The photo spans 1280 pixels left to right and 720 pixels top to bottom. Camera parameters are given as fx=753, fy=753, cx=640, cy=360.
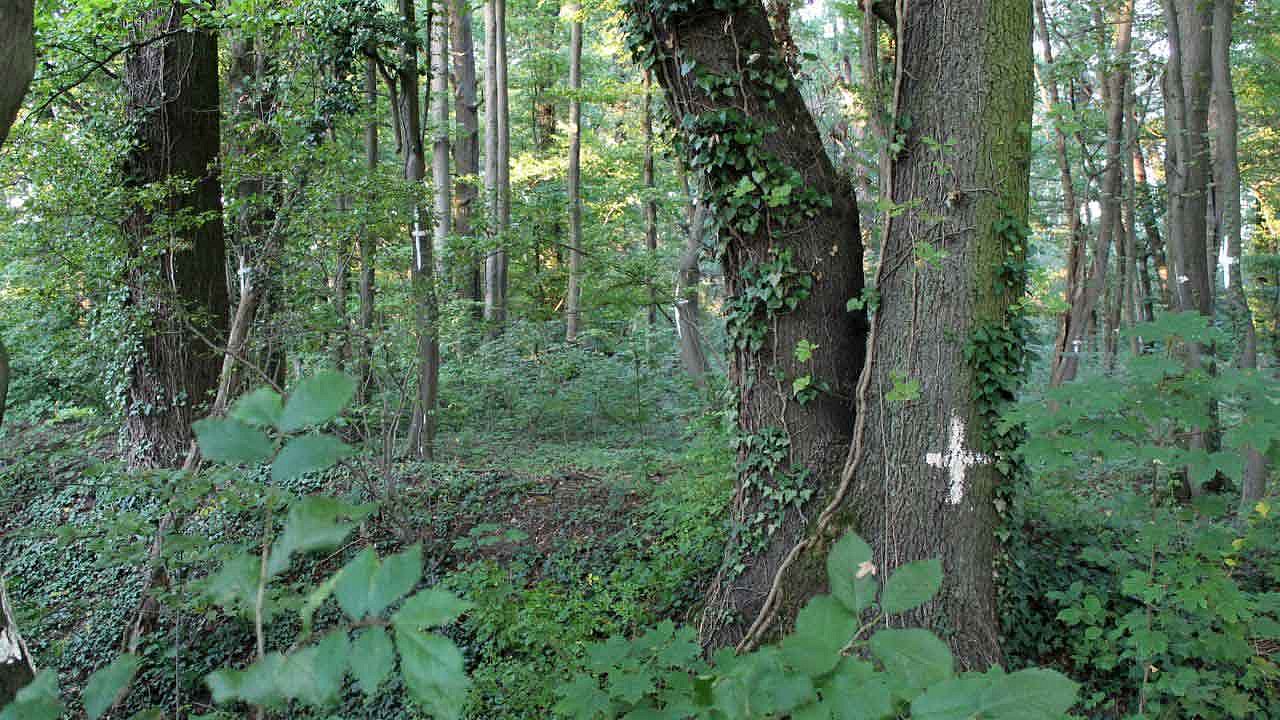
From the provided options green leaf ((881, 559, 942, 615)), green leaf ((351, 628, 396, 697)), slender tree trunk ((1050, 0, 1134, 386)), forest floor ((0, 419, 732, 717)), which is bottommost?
forest floor ((0, 419, 732, 717))

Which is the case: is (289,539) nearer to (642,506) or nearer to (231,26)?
(642,506)

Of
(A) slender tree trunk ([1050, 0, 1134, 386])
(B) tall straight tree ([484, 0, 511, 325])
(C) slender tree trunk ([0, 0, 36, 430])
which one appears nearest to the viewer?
(C) slender tree trunk ([0, 0, 36, 430])

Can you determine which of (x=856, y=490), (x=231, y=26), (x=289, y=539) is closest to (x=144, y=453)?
(x=231, y=26)

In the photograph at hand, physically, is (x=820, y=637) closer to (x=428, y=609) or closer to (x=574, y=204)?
(x=428, y=609)

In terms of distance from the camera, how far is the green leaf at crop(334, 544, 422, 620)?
675mm

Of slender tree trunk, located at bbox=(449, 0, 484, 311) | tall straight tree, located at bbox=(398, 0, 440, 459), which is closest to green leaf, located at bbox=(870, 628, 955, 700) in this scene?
tall straight tree, located at bbox=(398, 0, 440, 459)

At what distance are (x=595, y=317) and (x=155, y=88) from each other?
8317 mm

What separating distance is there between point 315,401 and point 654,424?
11.2 m

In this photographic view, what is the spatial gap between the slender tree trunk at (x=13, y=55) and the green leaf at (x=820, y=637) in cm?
127

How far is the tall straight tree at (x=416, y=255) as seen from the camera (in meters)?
7.46

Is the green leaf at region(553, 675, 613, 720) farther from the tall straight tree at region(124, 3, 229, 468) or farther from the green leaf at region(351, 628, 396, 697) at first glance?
the tall straight tree at region(124, 3, 229, 468)

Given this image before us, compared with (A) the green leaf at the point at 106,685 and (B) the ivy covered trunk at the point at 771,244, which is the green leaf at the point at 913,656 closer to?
(A) the green leaf at the point at 106,685

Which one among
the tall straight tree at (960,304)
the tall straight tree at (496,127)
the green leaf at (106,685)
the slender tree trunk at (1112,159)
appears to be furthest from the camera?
the tall straight tree at (496,127)

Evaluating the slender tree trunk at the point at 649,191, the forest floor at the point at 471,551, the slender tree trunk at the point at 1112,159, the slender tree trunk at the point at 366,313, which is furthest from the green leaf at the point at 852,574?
the slender tree trunk at the point at 649,191
